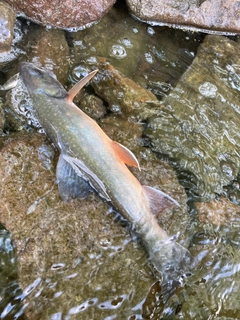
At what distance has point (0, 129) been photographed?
12.6 feet

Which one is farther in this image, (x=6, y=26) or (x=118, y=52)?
(x=118, y=52)

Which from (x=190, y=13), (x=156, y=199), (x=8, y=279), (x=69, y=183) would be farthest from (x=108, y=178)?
(x=190, y=13)

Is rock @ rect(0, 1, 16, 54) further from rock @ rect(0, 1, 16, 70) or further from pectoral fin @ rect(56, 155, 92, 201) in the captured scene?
pectoral fin @ rect(56, 155, 92, 201)

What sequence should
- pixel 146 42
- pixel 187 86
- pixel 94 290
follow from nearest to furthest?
pixel 94 290
pixel 187 86
pixel 146 42

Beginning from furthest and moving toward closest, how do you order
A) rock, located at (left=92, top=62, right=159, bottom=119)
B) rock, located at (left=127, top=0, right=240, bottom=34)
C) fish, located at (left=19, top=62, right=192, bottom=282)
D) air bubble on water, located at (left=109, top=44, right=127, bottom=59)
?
rock, located at (left=127, top=0, right=240, bottom=34), air bubble on water, located at (left=109, top=44, right=127, bottom=59), rock, located at (left=92, top=62, right=159, bottom=119), fish, located at (left=19, top=62, right=192, bottom=282)

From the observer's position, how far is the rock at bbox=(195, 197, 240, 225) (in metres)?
3.80

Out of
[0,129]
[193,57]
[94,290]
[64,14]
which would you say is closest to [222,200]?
[94,290]

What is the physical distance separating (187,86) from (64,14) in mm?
1776

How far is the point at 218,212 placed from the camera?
12.6 ft

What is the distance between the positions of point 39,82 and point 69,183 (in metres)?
1.11

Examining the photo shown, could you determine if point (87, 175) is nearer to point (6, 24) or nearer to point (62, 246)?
point (62, 246)

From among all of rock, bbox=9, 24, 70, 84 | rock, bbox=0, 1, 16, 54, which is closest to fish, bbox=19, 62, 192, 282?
rock, bbox=9, 24, 70, 84

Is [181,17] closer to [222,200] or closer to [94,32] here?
[94,32]

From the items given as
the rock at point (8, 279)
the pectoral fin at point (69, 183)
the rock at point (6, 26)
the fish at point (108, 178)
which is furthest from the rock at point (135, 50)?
the rock at point (8, 279)
